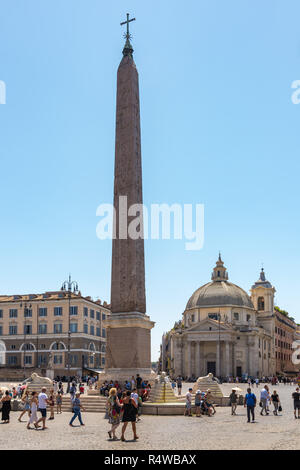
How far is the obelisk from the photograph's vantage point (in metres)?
28.1

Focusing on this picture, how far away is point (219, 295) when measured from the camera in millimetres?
92312

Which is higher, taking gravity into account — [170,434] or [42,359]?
[170,434]

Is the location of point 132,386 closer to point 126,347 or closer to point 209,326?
point 126,347

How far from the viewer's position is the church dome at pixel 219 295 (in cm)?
9175

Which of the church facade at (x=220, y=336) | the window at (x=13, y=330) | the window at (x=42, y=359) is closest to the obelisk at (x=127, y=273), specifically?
the window at (x=42, y=359)

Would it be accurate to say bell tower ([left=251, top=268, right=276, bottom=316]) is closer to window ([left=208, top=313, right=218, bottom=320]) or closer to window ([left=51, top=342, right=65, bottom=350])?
window ([left=208, top=313, right=218, bottom=320])

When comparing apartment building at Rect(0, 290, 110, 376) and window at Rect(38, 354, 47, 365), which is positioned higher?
apartment building at Rect(0, 290, 110, 376)

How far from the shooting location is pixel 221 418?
22.2 metres

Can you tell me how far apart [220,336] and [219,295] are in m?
8.72

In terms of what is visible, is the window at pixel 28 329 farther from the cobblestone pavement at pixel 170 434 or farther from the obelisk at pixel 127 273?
the cobblestone pavement at pixel 170 434

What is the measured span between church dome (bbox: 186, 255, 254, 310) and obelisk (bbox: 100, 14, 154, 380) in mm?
63104

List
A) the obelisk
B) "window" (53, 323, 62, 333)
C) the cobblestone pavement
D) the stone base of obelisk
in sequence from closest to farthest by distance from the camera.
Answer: the cobblestone pavement → the stone base of obelisk → the obelisk → "window" (53, 323, 62, 333)

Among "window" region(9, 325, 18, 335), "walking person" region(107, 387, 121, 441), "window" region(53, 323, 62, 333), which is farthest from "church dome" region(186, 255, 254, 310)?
"walking person" region(107, 387, 121, 441)

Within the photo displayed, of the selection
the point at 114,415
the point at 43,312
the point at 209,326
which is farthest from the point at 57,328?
A: the point at 114,415
